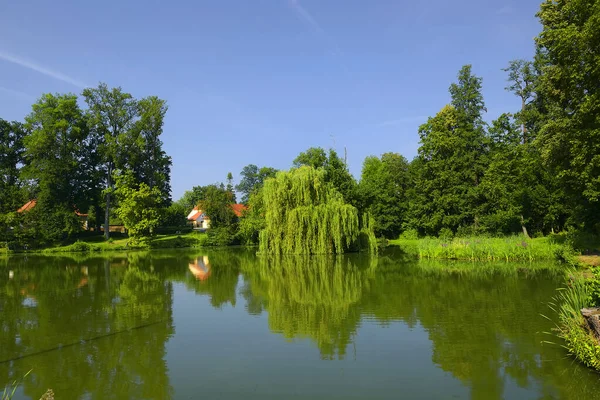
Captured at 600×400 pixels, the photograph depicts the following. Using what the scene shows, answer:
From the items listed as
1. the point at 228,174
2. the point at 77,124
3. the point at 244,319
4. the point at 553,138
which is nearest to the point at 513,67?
the point at 553,138

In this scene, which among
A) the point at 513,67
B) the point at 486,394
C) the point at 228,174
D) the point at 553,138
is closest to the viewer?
the point at 486,394

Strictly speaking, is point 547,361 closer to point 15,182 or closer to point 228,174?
point 15,182

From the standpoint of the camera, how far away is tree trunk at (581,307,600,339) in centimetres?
576

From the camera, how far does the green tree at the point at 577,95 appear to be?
45.3ft

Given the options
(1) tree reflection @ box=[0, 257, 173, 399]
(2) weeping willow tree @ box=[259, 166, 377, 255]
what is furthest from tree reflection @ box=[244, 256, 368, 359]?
(2) weeping willow tree @ box=[259, 166, 377, 255]

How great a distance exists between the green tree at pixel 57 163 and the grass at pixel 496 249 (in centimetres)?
3371

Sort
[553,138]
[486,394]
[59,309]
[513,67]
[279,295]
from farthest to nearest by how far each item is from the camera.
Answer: [513,67] < [553,138] < [279,295] < [59,309] < [486,394]

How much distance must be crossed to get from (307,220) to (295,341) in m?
19.3

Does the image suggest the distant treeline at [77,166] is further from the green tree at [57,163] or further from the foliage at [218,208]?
the foliage at [218,208]

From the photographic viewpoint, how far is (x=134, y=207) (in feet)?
134

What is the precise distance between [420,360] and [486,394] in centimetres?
150

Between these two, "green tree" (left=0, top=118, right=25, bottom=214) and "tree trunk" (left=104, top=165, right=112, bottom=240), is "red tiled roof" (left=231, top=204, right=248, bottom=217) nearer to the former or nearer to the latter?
"tree trunk" (left=104, top=165, right=112, bottom=240)

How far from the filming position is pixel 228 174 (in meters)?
82.7

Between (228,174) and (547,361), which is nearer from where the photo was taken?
(547,361)
